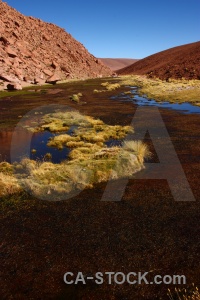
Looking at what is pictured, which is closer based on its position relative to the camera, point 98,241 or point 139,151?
point 98,241

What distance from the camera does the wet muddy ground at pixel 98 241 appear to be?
6551 mm

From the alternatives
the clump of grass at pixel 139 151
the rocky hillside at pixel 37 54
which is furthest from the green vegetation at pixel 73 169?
the rocky hillside at pixel 37 54

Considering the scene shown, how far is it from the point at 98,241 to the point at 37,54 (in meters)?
88.0

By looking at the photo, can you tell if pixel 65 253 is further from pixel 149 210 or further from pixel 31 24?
pixel 31 24

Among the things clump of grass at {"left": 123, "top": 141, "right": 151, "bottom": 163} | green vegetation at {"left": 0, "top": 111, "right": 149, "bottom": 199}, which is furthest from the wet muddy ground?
clump of grass at {"left": 123, "top": 141, "right": 151, "bottom": 163}

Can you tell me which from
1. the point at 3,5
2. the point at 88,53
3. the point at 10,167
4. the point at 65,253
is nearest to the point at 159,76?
the point at 88,53

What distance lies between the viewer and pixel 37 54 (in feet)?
285

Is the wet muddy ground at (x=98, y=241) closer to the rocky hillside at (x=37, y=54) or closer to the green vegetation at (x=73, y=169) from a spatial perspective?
the green vegetation at (x=73, y=169)

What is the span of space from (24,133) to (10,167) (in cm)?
826

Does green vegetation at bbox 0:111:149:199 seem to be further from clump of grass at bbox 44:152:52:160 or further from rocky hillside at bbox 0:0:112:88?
rocky hillside at bbox 0:0:112:88

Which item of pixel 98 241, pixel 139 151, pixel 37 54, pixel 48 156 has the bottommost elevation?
pixel 98 241

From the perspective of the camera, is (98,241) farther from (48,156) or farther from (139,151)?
(48,156)

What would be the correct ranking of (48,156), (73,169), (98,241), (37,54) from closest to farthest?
(98,241)
(73,169)
(48,156)
(37,54)

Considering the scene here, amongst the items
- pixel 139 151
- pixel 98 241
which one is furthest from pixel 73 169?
pixel 98 241
